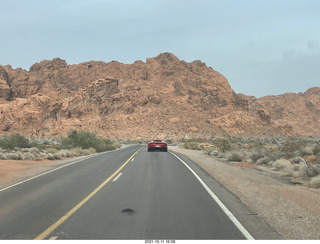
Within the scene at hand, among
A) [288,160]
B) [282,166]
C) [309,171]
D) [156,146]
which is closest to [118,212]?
[309,171]

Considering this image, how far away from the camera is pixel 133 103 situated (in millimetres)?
102562

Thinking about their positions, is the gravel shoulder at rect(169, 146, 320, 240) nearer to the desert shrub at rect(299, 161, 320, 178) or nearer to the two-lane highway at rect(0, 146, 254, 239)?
the two-lane highway at rect(0, 146, 254, 239)

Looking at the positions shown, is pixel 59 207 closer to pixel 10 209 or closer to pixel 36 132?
pixel 10 209

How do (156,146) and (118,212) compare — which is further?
(156,146)

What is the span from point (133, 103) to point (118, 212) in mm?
96317

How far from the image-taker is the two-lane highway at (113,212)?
5.51m

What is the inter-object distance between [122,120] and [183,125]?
796 inches

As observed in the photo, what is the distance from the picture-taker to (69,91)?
393 ft

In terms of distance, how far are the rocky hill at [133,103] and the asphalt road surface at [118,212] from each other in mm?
75108

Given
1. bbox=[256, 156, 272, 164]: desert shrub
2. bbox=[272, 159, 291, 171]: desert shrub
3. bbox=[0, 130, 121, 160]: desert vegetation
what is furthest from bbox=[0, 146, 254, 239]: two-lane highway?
bbox=[0, 130, 121, 160]: desert vegetation

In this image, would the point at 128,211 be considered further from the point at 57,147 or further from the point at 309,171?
the point at 57,147

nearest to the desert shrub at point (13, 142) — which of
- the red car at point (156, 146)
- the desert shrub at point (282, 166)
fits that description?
the red car at point (156, 146)

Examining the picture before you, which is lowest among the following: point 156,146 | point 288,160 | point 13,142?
point 288,160

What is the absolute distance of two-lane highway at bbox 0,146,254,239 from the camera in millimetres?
5508
